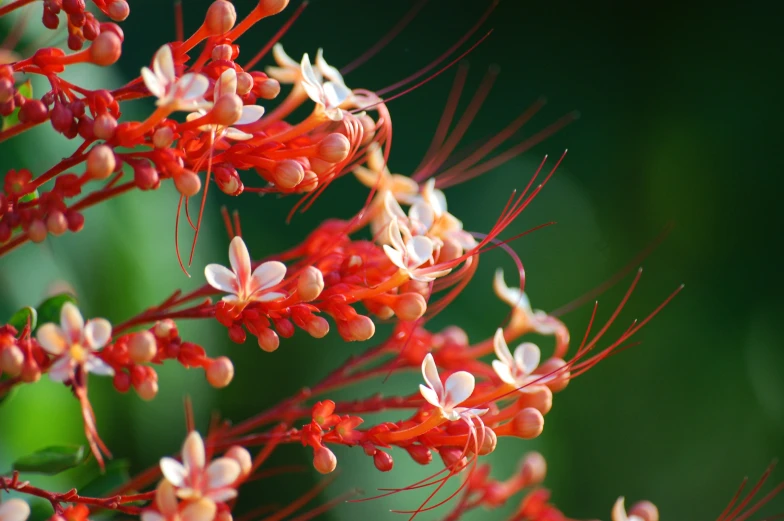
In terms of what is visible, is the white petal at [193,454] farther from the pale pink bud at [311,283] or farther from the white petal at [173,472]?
the pale pink bud at [311,283]

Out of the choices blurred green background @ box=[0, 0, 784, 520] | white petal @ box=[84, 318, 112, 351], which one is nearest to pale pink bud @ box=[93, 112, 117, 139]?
white petal @ box=[84, 318, 112, 351]

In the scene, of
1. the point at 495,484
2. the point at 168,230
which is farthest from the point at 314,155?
the point at 168,230

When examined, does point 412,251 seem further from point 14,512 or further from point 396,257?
point 14,512

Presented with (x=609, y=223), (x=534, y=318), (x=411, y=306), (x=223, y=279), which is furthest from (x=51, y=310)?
(x=609, y=223)

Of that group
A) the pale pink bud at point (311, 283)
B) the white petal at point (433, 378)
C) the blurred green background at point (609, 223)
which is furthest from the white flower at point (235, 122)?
the blurred green background at point (609, 223)

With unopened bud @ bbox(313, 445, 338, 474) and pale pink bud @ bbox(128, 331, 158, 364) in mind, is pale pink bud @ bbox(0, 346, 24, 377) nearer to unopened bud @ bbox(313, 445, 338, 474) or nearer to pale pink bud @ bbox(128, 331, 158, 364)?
pale pink bud @ bbox(128, 331, 158, 364)

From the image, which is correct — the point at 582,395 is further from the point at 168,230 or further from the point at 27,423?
the point at 27,423

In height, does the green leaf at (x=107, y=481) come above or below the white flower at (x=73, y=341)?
below
